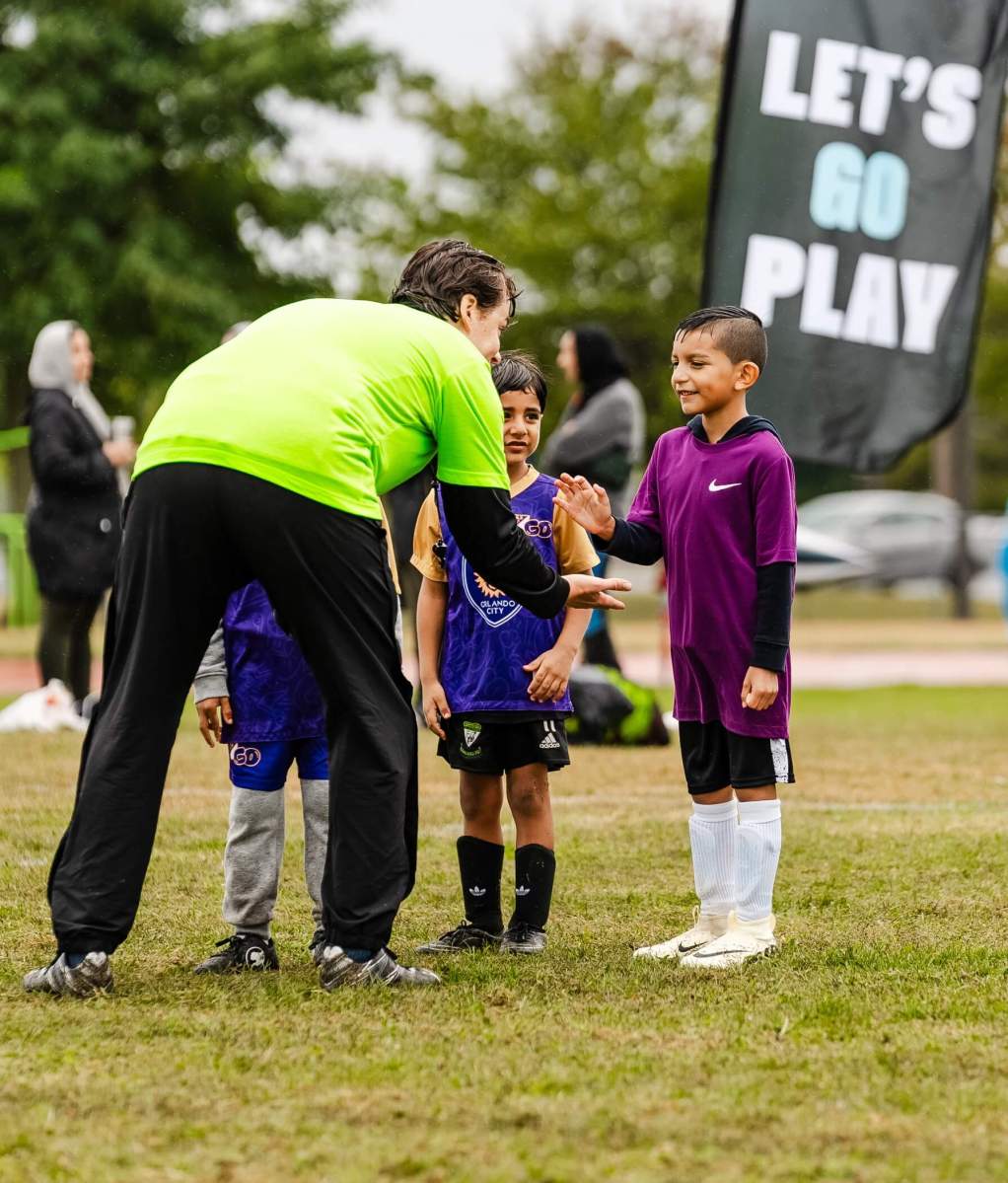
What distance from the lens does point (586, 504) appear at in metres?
4.61

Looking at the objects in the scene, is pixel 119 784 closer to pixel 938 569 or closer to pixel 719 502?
pixel 719 502

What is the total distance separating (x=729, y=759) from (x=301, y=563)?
1.25 m

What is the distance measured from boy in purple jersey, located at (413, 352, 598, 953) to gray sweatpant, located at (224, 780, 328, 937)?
34 cm

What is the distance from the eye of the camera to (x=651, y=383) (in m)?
35.1

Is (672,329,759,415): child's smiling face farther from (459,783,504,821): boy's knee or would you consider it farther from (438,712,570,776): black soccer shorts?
(459,783,504,821): boy's knee

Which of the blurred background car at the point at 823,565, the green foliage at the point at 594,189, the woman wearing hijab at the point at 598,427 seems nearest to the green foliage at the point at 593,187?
the green foliage at the point at 594,189

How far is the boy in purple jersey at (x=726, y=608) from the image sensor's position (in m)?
4.45

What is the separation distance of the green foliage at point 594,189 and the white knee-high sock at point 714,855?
29.4 metres

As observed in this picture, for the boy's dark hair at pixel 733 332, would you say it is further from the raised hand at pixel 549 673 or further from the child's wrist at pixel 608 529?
the raised hand at pixel 549 673

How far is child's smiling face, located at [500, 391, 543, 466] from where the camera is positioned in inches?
189

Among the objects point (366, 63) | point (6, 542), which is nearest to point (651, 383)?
point (366, 63)

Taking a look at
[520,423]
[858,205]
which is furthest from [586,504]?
[858,205]

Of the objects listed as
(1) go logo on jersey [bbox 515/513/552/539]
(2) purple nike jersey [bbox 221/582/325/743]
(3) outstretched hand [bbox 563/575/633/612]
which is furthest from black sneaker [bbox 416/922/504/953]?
(1) go logo on jersey [bbox 515/513/552/539]

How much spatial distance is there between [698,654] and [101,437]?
6042 mm
